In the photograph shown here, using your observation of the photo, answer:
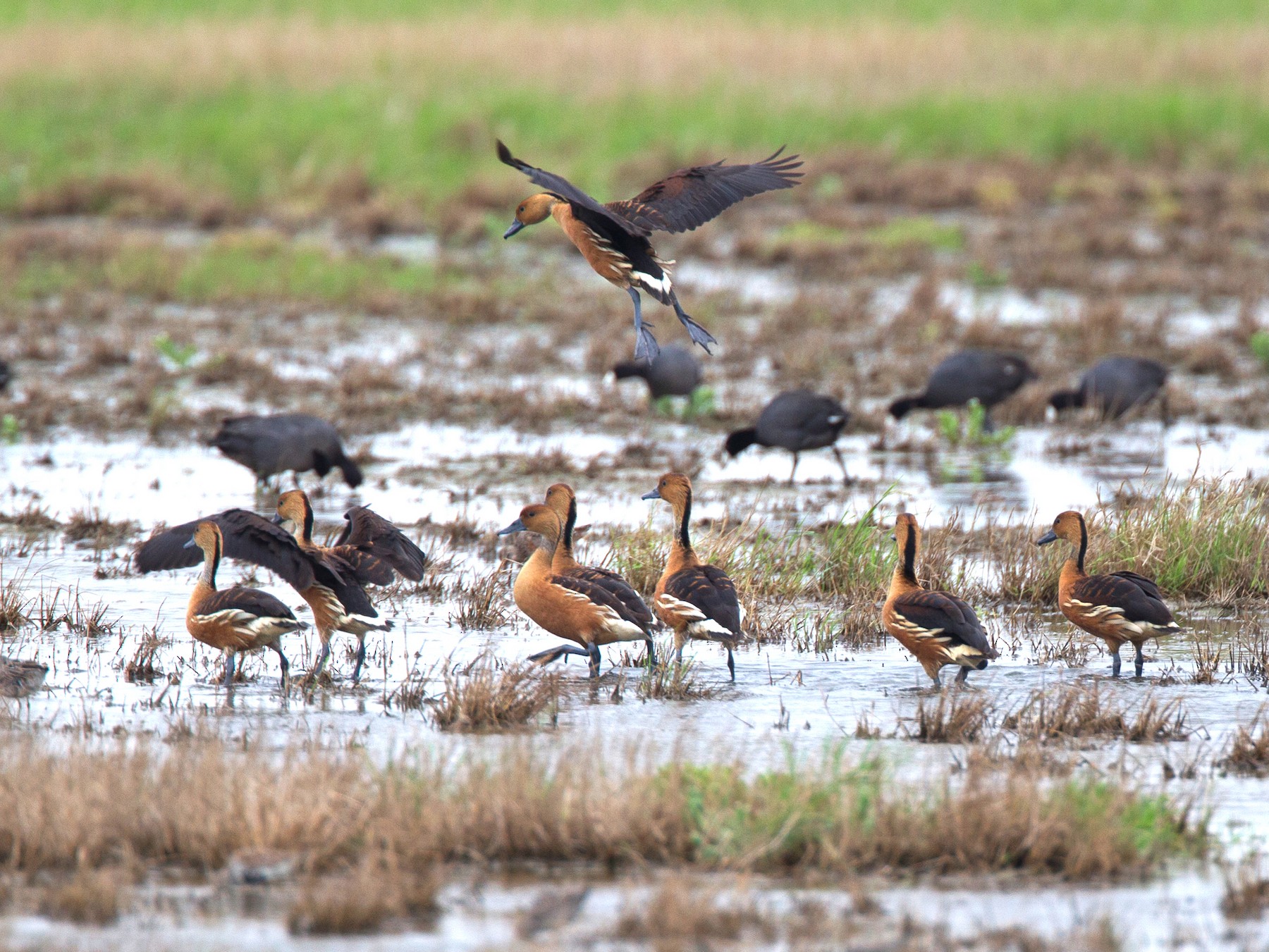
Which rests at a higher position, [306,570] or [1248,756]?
[306,570]

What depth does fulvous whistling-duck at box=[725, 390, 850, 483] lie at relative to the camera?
1196cm

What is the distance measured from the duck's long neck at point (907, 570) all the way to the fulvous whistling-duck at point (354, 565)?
223 cm

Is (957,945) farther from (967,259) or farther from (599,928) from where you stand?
(967,259)

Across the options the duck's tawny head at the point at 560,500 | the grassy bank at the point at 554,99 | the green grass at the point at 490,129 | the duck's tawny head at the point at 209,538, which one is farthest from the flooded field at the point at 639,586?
the grassy bank at the point at 554,99

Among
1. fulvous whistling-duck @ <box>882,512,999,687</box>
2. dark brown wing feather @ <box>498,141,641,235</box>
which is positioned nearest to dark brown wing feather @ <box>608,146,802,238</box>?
dark brown wing feather @ <box>498,141,641,235</box>

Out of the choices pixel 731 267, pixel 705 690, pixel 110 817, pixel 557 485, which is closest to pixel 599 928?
pixel 110 817

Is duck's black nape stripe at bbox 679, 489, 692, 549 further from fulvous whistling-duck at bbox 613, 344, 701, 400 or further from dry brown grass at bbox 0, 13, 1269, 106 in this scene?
dry brown grass at bbox 0, 13, 1269, 106

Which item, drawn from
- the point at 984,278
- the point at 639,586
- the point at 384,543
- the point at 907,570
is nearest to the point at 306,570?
the point at 384,543

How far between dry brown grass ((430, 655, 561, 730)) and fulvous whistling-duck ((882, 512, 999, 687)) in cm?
159

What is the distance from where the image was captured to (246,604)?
704 centimetres

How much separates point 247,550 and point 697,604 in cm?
197

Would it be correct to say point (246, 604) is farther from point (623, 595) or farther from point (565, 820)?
point (565, 820)

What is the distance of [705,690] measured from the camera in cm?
734

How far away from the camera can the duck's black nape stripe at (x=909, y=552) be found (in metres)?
7.72
